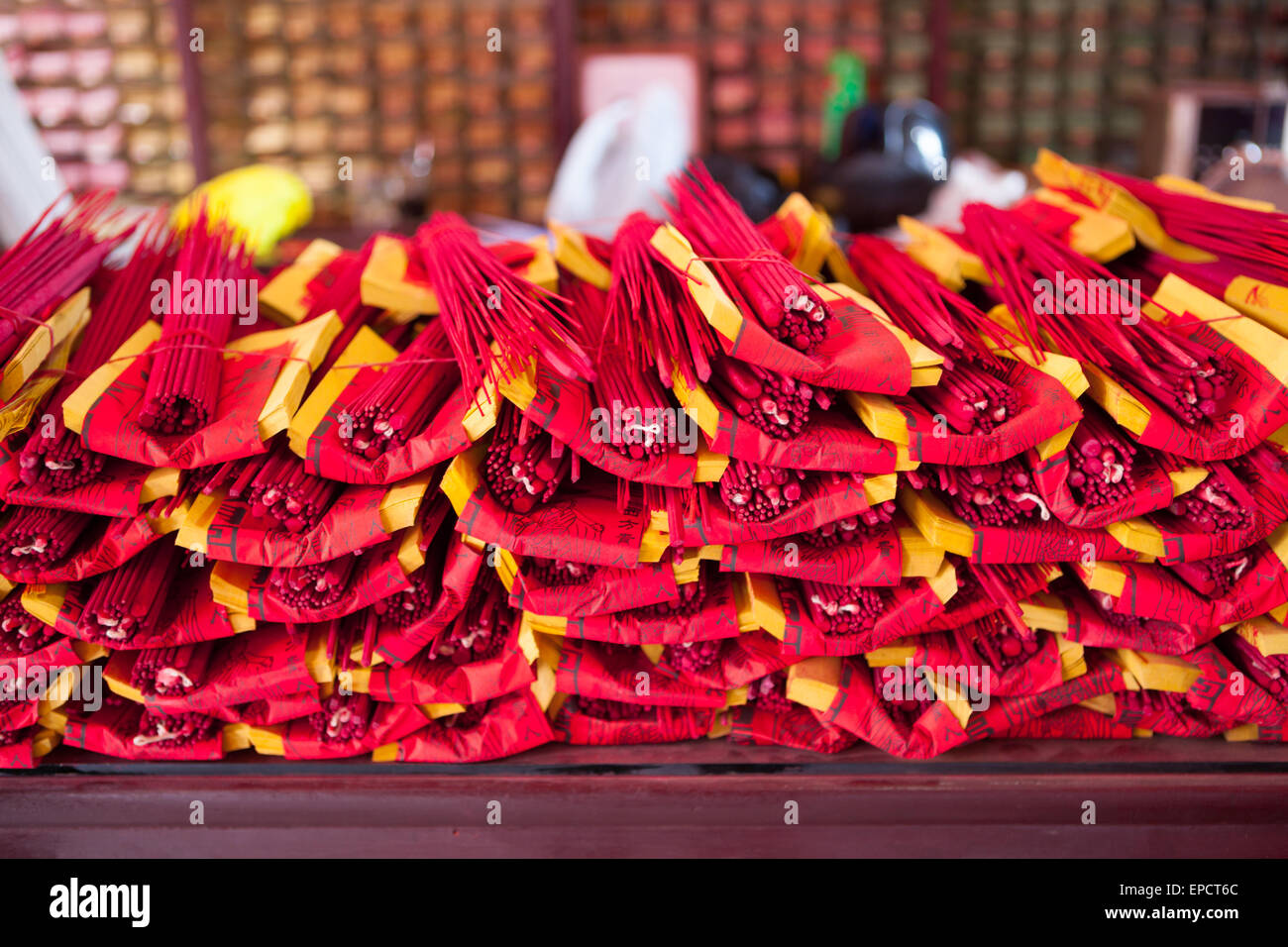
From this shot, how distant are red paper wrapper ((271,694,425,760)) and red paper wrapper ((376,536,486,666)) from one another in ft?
0.31

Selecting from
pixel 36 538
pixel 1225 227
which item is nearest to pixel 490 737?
pixel 36 538

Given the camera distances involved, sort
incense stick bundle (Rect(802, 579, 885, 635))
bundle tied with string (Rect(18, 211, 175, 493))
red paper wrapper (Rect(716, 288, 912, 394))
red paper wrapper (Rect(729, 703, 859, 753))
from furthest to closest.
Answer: red paper wrapper (Rect(729, 703, 859, 753)) → incense stick bundle (Rect(802, 579, 885, 635)) → bundle tied with string (Rect(18, 211, 175, 493)) → red paper wrapper (Rect(716, 288, 912, 394))

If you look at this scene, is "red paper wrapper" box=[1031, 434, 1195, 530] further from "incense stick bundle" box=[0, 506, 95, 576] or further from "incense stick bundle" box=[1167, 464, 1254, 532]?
"incense stick bundle" box=[0, 506, 95, 576]

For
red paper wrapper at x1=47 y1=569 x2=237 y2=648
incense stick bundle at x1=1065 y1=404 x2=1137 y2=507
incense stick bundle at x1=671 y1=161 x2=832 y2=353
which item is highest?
incense stick bundle at x1=671 y1=161 x2=832 y2=353

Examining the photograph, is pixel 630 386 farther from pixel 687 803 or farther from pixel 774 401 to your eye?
pixel 687 803

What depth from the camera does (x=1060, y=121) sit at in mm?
4742

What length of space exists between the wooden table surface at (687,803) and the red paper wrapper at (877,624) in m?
0.21

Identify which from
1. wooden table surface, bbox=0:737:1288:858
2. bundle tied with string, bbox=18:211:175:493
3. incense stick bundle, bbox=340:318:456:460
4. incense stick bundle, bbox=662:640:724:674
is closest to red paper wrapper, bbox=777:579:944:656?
incense stick bundle, bbox=662:640:724:674

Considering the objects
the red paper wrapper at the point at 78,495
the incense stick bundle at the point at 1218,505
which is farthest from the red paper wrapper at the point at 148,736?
the incense stick bundle at the point at 1218,505

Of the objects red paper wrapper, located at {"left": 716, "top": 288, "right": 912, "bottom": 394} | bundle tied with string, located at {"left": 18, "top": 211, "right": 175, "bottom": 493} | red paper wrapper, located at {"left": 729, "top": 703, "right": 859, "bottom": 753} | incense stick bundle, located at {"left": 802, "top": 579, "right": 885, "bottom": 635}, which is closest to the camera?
red paper wrapper, located at {"left": 716, "top": 288, "right": 912, "bottom": 394}

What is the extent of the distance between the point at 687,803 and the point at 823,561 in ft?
1.42

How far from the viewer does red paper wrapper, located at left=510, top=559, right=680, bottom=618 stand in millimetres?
1183

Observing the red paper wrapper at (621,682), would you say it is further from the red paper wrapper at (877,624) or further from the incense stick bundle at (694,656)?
the red paper wrapper at (877,624)
